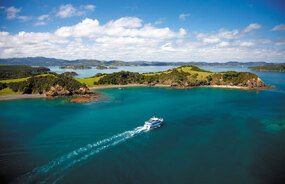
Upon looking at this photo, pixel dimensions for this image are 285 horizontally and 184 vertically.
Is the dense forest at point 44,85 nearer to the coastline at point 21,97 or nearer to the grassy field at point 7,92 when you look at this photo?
the grassy field at point 7,92

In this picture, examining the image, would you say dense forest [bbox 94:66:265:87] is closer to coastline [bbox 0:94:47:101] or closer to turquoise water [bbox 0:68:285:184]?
coastline [bbox 0:94:47:101]

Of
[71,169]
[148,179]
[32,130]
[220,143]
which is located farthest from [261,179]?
[32,130]

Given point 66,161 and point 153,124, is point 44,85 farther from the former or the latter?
point 66,161

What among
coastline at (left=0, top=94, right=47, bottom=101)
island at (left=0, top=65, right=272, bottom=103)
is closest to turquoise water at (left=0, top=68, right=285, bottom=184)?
island at (left=0, top=65, right=272, bottom=103)

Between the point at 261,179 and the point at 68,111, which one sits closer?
the point at 261,179

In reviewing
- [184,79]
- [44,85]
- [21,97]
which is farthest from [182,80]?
[21,97]

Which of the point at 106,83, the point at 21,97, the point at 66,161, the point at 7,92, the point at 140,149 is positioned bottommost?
the point at 66,161

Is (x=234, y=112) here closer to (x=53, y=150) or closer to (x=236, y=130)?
(x=236, y=130)
